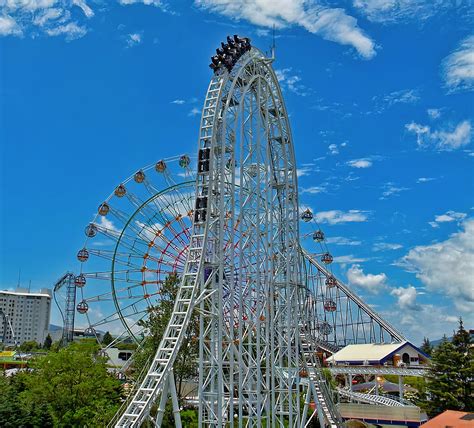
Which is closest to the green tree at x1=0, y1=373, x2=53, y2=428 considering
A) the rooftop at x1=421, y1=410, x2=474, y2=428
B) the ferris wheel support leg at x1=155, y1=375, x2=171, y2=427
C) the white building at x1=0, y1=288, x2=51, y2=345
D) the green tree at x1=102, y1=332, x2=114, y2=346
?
the ferris wheel support leg at x1=155, y1=375, x2=171, y2=427

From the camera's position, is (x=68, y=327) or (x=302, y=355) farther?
(x=68, y=327)

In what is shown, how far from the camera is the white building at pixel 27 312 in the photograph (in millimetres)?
163250

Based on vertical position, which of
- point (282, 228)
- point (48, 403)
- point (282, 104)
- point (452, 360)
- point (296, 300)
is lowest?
point (48, 403)

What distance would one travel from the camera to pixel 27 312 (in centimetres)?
16638

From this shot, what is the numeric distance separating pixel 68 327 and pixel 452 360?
5335cm

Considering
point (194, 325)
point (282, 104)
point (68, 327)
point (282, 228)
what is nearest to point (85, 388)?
point (194, 325)

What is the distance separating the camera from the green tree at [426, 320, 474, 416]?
30578 millimetres

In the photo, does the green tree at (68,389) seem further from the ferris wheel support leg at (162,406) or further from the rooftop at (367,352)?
the rooftop at (367,352)

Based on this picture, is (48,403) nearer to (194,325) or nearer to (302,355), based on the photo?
(194,325)

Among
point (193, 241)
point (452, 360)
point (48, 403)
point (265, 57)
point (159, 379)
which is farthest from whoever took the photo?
point (452, 360)

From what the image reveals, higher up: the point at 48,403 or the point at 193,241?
the point at 193,241

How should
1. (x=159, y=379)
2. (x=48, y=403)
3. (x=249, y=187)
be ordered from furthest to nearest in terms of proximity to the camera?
(x=48, y=403) < (x=249, y=187) < (x=159, y=379)

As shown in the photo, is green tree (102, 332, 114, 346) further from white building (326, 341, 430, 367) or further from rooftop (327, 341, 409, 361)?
white building (326, 341, 430, 367)

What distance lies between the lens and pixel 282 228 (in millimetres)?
25422
